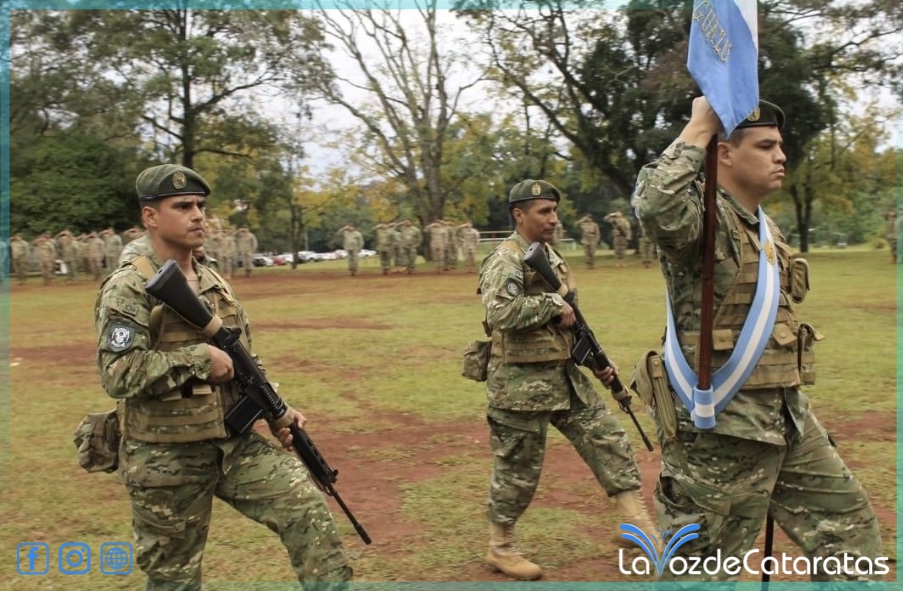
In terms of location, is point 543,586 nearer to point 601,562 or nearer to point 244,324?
point 601,562

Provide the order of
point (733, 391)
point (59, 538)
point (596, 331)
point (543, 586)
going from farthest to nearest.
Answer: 1. point (596, 331)
2. point (59, 538)
3. point (543, 586)
4. point (733, 391)

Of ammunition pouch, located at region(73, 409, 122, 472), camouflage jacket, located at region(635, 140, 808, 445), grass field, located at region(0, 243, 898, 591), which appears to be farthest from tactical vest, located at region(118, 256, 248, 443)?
camouflage jacket, located at region(635, 140, 808, 445)

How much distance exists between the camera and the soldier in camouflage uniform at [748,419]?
293cm

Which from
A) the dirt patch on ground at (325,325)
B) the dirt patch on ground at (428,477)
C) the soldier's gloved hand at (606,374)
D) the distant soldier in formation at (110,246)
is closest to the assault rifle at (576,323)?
the soldier's gloved hand at (606,374)

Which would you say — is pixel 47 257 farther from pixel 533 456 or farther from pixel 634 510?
pixel 634 510

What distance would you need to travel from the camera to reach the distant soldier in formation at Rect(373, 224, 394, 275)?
28047 mm

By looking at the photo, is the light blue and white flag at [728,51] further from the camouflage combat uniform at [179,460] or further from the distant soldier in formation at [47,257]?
the distant soldier in formation at [47,257]

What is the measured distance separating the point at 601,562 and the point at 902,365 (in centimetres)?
644

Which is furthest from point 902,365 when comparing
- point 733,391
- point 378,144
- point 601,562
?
point 378,144

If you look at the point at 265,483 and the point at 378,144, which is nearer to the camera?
the point at 265,483

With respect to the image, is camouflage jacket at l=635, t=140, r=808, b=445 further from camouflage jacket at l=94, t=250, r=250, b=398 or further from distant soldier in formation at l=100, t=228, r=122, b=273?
distant soldier in formation at l=100, t=228, r=122, b=273

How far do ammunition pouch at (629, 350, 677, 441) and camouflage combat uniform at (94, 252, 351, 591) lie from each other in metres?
1.34

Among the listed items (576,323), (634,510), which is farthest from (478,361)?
(634,510)

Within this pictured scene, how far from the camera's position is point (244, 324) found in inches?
144
